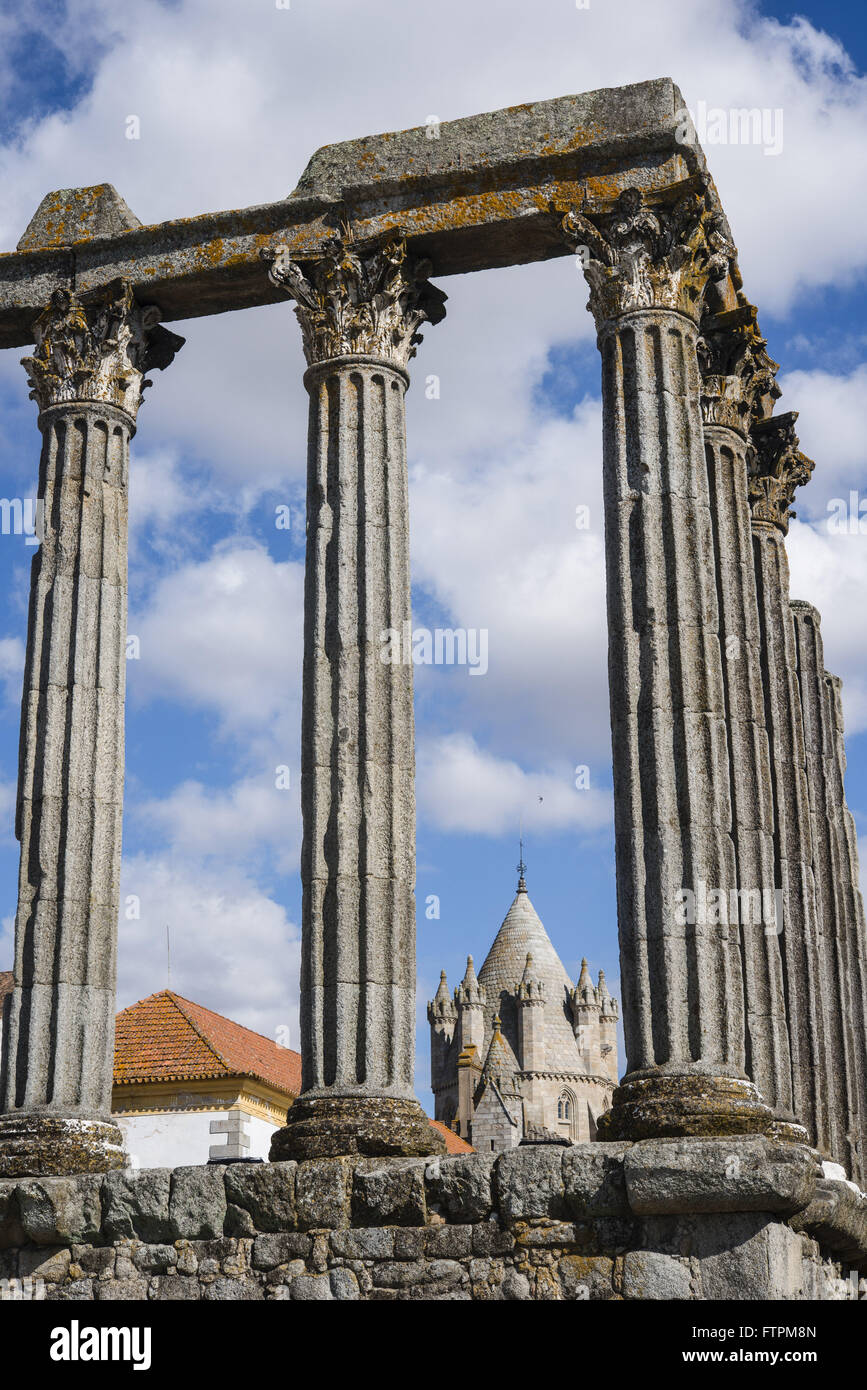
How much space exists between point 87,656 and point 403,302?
13.4 feet

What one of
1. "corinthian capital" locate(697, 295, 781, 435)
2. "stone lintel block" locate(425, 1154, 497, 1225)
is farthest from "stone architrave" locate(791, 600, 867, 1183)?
"stone lintel block" locate(425, 1154, 497, 1225)

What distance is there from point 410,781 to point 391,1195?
3.28 meters

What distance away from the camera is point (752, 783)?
48.0 feet

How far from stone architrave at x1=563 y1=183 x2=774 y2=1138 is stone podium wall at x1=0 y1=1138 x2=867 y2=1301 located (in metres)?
0.62

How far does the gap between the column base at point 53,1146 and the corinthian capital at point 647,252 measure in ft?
25.1

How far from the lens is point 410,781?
13750 mm

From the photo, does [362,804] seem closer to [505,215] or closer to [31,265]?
[505,215]

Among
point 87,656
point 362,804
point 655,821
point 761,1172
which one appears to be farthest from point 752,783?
point 87,656

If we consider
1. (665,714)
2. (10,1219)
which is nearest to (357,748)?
(665,714)

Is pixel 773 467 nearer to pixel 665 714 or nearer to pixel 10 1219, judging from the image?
pixel 665 714

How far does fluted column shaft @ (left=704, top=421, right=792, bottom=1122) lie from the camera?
13359 mm

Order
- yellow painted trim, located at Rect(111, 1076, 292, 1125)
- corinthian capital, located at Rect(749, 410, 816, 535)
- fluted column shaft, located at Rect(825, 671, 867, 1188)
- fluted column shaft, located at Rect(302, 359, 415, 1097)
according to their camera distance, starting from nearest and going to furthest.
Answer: fluted column shaft, located at Rect(302, 359, 415, 1097) < corinthian capital, located at Rect(749, 410, 816, 535) < fluted column shaft, located at Rect(825, 671, 867, 1188) < yellow painted trim, located at Rect(111, 1076, 292, 1125)

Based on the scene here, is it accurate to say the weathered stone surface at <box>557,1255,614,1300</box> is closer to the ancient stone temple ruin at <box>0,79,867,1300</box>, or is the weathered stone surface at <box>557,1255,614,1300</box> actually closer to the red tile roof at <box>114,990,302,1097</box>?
the ancient stone temple ruin at <box>0,79,867,1300</box>

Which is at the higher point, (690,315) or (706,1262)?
(690,315)
